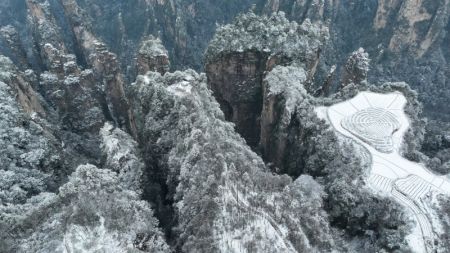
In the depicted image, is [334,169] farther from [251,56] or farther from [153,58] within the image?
[153,58]

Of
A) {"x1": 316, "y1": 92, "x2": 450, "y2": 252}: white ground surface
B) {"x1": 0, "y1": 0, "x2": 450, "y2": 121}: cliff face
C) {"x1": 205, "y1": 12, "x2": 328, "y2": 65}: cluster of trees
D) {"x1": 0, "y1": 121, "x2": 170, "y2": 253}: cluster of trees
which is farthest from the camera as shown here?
{"x1": 0, "y1": 0, "x2": 450, "y2": 121}: cliff face

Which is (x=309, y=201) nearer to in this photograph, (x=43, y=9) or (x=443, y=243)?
(x=443, y=243)

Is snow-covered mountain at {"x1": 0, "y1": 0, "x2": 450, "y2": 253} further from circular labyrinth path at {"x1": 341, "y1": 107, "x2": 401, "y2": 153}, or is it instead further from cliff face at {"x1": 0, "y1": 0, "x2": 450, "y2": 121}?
cliff face at {"x1": 0, "y1": 0, "x2": 450, "y2": 121}

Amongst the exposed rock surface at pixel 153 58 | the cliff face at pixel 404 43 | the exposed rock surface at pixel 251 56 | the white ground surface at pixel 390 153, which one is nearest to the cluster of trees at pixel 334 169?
the white ground surface at pixel 390 153

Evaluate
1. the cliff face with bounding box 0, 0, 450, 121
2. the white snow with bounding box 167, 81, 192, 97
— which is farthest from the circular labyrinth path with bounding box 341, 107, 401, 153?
the cliff face with bounding box 0, 0, 450, 121

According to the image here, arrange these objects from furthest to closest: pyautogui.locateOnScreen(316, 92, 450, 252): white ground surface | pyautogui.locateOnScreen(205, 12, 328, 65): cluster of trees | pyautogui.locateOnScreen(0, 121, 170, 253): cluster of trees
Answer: pyautogui.locateOnScreen(205, 12, 328, 65): cluster of trees, pyautogui.locateOnScreen(316, 92, 450, 252): white ground surface, pyautogui.locateOnScreen(0, 121, 170, 253): cluster of trees

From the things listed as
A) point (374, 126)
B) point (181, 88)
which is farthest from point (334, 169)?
point (181, 88)

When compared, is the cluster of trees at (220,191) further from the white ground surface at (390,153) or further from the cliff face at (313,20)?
the cliff face at (313,20)

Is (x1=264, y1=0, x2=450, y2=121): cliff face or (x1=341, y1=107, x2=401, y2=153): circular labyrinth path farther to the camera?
(x1=264, y1=0, x2=450, y2=121): cliff face
